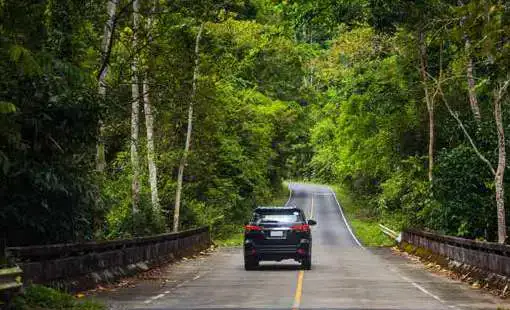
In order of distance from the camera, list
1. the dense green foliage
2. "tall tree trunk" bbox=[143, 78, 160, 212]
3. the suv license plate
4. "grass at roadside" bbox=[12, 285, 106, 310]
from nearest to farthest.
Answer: "grass at roadside" bbox=[12, 285, 106, 310] < the dense green foliage < the suv license plate < "tall tree trunk" bbox=[143, 78, 160, 212]

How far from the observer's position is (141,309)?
14.2 metres

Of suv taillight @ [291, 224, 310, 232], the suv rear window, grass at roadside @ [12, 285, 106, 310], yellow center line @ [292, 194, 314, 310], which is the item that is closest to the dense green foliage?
grass at roadside @ [12, 285, 106, 310]

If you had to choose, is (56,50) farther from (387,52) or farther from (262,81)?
(262,81)

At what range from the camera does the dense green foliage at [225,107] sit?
15.2 m

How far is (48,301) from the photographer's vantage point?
44.7ft

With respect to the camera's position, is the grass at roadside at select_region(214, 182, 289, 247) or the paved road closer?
the paved road

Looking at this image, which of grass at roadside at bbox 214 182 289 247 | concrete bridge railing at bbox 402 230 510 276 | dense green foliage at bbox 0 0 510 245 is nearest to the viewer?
dense green foliage at bbox 0 0 510 245

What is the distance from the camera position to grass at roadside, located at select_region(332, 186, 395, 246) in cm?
4772

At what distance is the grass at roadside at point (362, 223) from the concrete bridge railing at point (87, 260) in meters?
21.4

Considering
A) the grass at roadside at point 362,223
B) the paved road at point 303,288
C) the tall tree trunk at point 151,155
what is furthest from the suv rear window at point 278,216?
A: the grass at roadside at point 362,223

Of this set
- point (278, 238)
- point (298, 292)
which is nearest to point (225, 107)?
point (278, 238)

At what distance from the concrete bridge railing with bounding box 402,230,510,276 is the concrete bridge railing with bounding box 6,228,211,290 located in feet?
30.7

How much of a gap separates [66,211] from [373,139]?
32.9m

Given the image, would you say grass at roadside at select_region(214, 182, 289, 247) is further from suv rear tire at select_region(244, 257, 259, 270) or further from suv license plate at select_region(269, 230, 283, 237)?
suv license plate at select_region(269, 230, 283, 237)
